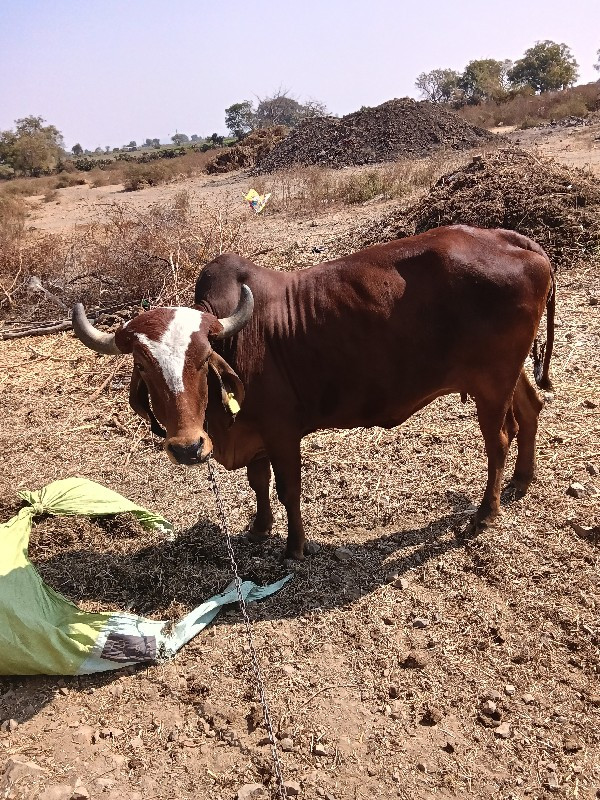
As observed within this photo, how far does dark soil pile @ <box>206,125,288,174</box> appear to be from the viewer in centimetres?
2973

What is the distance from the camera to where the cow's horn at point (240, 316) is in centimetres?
333

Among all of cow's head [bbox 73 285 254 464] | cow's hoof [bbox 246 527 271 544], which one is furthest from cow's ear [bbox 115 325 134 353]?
cow's hoof [bbox 246 527 271 544]

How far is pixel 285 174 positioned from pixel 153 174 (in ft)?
41.9

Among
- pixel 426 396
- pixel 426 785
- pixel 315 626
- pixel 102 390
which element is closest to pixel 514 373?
pixel 426 396

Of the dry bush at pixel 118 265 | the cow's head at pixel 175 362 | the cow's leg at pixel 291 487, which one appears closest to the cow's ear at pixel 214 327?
the cow's head at pixel 175 362

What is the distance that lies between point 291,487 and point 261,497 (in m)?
0.47

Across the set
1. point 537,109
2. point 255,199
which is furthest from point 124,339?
point 537,109

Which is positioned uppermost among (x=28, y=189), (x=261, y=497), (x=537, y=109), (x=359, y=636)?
(x=537, y=109)

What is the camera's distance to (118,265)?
9.52 meters

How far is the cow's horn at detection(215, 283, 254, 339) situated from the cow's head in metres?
0.03

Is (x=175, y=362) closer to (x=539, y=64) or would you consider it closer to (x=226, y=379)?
(x=226, y=379)

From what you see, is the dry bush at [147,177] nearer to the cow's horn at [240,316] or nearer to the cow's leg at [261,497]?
the cow's leg at [261,497]

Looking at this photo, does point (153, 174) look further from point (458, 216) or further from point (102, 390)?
point (102, 390)

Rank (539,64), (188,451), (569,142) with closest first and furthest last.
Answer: (188,451), (569,142), (539,64)
